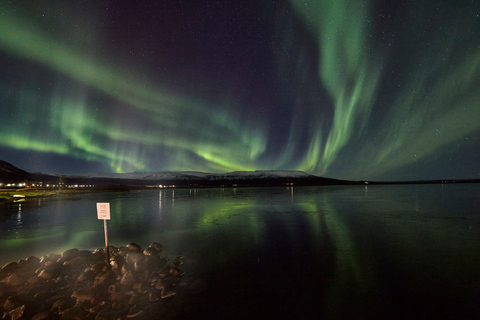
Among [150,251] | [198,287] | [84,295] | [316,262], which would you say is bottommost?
[316,262]

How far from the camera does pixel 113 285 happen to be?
8984mm

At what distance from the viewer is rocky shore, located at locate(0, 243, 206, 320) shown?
7.47m

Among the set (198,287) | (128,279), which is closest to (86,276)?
(128,279)

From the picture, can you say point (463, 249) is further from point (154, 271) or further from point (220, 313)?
point (154, 271)

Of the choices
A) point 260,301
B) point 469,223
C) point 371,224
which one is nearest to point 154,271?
point 260,301

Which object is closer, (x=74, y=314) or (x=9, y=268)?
(x=74, y=314)

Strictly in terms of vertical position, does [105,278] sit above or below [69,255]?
below

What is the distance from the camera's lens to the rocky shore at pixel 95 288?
24.5ft

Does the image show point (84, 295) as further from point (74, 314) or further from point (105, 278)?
point (105, 278)

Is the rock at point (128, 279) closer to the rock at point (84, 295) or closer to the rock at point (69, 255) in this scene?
the rock at point (84, 295)

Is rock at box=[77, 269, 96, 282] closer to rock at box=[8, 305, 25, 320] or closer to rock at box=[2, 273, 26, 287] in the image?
rock at box=[8, 305, 25, 320]

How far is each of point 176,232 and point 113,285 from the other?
38.4ft

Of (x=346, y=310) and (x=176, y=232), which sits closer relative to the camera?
(x=346, y=310)

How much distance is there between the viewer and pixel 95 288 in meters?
8.78
